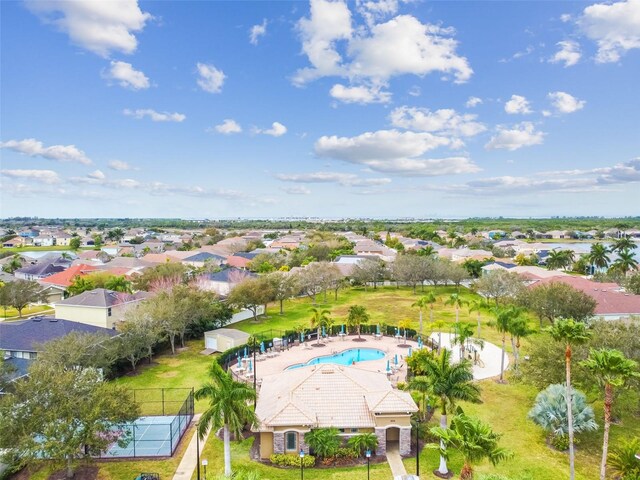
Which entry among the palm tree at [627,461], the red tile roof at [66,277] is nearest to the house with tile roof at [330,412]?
the palm tree at [627,461]

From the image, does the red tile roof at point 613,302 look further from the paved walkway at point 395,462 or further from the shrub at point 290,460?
the shrub at point 290,460

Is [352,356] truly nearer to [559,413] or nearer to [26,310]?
[559,413]

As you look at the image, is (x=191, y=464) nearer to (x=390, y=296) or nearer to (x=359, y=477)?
(x=359, y=477)

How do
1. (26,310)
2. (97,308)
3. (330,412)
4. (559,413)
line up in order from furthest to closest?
(26,310)
(97,308)
(330,412)
(559,413)

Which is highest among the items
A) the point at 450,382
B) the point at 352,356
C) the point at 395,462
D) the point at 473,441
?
the point at 450,382

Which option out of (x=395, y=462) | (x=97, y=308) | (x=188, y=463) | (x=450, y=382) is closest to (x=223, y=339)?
(x=97, y=308)

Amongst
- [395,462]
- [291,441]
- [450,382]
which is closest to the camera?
[395,462]

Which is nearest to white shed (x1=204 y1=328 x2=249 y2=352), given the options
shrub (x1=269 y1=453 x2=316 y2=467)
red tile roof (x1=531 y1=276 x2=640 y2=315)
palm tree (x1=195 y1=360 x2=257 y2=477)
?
shrub (x1=269 y1=453 x2=316 y2=467)
